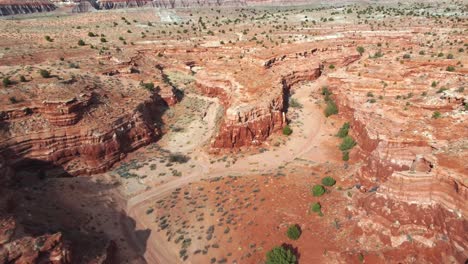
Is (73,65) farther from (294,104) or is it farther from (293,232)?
(293,232)

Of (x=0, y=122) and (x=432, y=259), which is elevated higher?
(x=0, y=122)

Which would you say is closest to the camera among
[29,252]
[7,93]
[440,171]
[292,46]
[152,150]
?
[29,252]

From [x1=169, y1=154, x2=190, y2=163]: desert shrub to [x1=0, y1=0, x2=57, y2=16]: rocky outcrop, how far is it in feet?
374

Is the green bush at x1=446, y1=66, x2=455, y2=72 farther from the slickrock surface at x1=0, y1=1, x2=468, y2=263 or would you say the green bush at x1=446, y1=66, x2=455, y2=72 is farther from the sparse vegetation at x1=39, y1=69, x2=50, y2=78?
the sparse vegetation at x1=39, y1=69, x2=50, y2=78

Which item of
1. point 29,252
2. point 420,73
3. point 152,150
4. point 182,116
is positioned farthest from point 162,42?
point 29,252

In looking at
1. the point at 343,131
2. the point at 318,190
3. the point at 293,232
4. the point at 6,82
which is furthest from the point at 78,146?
the point at 343,131

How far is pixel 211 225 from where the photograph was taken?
2745 cm

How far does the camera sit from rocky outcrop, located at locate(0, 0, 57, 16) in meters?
119

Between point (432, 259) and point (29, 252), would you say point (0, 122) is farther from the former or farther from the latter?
point (432, 259)

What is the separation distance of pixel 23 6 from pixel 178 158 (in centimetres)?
12136

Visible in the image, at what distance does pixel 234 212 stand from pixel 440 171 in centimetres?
1517

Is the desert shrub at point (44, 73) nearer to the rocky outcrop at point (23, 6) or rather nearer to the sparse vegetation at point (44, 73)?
the sparse vegetation at point (44, 73)

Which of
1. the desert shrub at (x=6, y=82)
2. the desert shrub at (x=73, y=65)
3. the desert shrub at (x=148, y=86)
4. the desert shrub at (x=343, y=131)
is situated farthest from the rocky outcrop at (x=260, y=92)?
the desert shrub at (x=6, y=82)

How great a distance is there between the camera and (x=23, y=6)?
125 m
